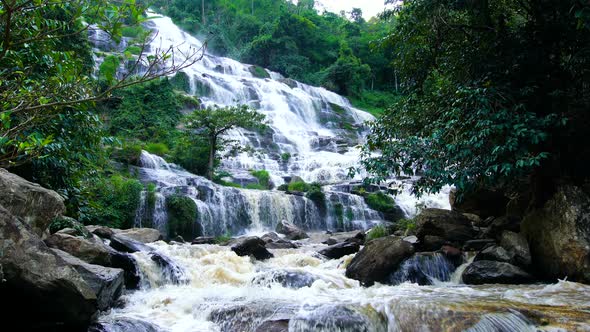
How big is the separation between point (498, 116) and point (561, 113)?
1310 millimetres

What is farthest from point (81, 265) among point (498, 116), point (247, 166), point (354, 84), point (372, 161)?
point (354, 84)

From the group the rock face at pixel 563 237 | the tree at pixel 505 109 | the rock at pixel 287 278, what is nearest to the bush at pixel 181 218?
the rock at pixel 287 278

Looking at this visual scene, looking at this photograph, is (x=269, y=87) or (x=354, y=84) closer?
(x=269, y=87)

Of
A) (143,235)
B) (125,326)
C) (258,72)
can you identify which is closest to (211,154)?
(143,235)

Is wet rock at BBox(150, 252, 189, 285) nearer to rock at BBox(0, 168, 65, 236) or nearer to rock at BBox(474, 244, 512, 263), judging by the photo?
rock at BBox(0, 168, 65, 236)

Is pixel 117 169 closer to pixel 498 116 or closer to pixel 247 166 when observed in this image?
pixel 247 166

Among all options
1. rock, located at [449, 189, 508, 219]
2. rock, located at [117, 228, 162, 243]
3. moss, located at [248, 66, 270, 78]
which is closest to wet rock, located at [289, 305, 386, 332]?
rock, located at [449, 189, 508, 219]

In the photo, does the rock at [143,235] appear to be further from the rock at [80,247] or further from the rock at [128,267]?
the rock at [80,247]

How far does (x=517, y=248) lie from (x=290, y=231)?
913 centimetres

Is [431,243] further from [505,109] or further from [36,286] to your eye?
[36,286]

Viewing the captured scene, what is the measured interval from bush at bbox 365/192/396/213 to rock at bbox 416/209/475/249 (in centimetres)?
936

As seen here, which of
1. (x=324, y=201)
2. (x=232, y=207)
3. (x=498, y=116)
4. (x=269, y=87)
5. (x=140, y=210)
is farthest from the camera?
(x=269, y=87)

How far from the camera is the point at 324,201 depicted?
18750 millimetres

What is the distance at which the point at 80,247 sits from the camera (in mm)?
6711
